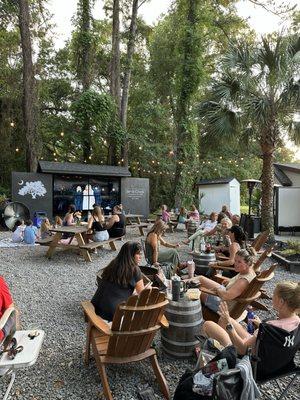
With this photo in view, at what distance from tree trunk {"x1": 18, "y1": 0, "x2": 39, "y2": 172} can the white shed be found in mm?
9626

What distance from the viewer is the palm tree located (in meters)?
8.73

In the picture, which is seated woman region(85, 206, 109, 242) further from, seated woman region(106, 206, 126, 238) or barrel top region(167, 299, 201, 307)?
barrel top region(167, 299, 201, 307)

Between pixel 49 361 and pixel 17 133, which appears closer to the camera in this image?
pixel 49 361

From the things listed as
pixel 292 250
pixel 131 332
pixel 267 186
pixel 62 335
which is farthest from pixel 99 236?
pixel 267 186

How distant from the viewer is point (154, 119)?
65.6 feet

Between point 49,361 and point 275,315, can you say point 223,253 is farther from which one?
point 49,361

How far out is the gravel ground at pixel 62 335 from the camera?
8.34 feet

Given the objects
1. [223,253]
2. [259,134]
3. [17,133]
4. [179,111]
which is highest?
[179,111]

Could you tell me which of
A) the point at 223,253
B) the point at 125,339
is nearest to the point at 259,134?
the point at 223,253

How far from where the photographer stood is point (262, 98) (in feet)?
29.5

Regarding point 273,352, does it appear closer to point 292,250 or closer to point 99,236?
point 99,236

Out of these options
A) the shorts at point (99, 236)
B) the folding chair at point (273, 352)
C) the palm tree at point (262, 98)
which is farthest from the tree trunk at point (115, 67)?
the folding chair at point (273, 352)

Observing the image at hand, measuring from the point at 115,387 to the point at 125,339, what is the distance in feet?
1.95

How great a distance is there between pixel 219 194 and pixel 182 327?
47.1 feet
